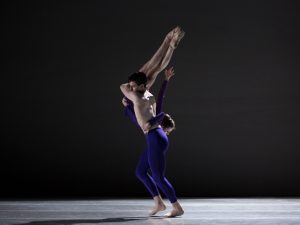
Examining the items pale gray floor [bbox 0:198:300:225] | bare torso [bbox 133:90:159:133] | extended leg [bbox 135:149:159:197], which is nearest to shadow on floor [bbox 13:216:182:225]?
pale gray floor [bbox 0:198:300:225]

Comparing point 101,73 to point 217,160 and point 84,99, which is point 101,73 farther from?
point 217,160

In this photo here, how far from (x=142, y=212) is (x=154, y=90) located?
7.20 ft

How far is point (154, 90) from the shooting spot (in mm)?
6949

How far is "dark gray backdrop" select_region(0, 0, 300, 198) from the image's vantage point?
276 inches

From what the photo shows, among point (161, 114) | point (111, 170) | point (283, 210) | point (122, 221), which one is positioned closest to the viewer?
point (122, 221)

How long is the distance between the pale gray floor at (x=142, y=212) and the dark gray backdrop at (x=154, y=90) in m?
0.66

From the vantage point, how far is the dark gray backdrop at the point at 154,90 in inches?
276

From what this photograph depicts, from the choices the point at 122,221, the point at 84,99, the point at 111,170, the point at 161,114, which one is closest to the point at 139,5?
the point at 84,99

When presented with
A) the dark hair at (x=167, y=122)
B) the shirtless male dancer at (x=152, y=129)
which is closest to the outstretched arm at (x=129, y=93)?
the shirtless male dancer at (x=152, y=129)

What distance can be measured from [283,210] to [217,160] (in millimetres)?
1941

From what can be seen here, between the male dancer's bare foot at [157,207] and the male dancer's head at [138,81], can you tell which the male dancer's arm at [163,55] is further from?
the male dancer's bare foot at [157,207]

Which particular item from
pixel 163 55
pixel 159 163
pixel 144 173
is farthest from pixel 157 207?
pixel 163 55

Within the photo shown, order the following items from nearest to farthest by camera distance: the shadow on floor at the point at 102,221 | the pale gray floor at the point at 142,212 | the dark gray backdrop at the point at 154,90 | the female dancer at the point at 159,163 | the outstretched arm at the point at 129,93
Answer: the shadow on floor at the point at 102,221, the pale gray floor at the point at 142,212, the female dancer at the point at 159,163, the outstretched arm at the point at 129,93, the dark gray backdrop at the point at 154,90

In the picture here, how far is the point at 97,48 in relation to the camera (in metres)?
7.06
